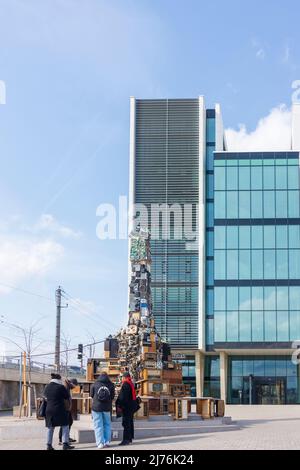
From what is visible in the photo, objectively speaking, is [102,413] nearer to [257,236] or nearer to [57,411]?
[57,411]

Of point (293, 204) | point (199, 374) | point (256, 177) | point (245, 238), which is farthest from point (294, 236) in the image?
point (199, 374)

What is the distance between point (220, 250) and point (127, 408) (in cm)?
4048

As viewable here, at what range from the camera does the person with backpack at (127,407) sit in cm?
1504

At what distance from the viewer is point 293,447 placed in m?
14.0

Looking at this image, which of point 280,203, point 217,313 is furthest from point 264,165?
point 217,313

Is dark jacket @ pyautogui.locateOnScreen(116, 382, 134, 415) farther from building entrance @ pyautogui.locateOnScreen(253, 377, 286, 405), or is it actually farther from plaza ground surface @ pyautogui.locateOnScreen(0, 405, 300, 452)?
building entrance @ pyautogui.locateOnScreen(253, 377, 286, 405)

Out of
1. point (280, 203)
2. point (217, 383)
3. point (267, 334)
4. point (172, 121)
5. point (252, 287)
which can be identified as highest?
point (172, 121)

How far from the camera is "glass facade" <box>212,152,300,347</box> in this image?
54156 mm

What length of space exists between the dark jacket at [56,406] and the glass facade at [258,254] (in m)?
41.1

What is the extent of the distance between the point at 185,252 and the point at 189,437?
40092 millimetres

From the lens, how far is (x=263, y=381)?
190 ft

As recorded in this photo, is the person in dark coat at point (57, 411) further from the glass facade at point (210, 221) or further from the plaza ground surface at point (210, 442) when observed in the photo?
the glass facade at point (210, 221)

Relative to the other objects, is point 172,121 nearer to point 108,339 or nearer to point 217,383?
point 217,383
